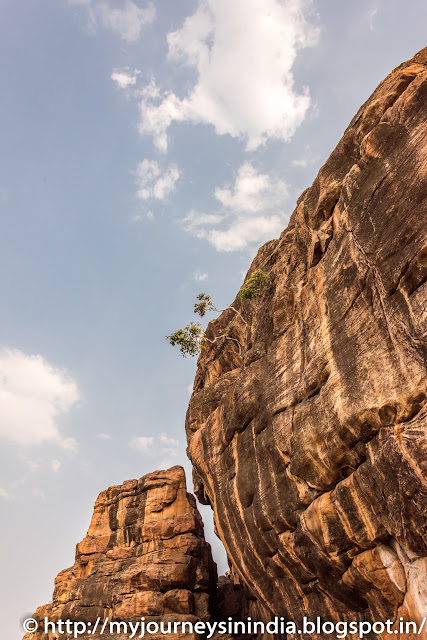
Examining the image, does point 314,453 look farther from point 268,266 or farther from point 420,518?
point 268,266

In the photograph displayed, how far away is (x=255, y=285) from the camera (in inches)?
1245

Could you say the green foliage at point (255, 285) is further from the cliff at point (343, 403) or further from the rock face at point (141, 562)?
the rock face at point (141, 562)

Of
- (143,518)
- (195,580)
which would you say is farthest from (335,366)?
(143,518)

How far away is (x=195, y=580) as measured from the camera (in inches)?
1563

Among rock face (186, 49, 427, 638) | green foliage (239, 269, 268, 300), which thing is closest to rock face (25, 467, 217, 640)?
rock face (186, 49, 427, 638)

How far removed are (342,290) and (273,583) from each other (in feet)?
60.0

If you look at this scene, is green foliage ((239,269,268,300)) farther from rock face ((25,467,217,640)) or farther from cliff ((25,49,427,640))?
rock face ((25,467,217,640))

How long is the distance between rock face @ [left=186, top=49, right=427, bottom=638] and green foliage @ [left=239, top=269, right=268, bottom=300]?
245 cm

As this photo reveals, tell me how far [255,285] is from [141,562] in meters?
30.2

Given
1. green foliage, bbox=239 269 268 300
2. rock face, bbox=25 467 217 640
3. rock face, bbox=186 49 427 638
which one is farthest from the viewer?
rock face, bbox=25 467 217 640

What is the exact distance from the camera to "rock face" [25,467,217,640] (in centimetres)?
3794

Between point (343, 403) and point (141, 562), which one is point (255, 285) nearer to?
point (343, 403)

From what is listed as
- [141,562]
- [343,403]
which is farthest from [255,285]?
[141,562]

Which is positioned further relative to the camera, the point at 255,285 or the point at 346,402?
the point at 255,285
